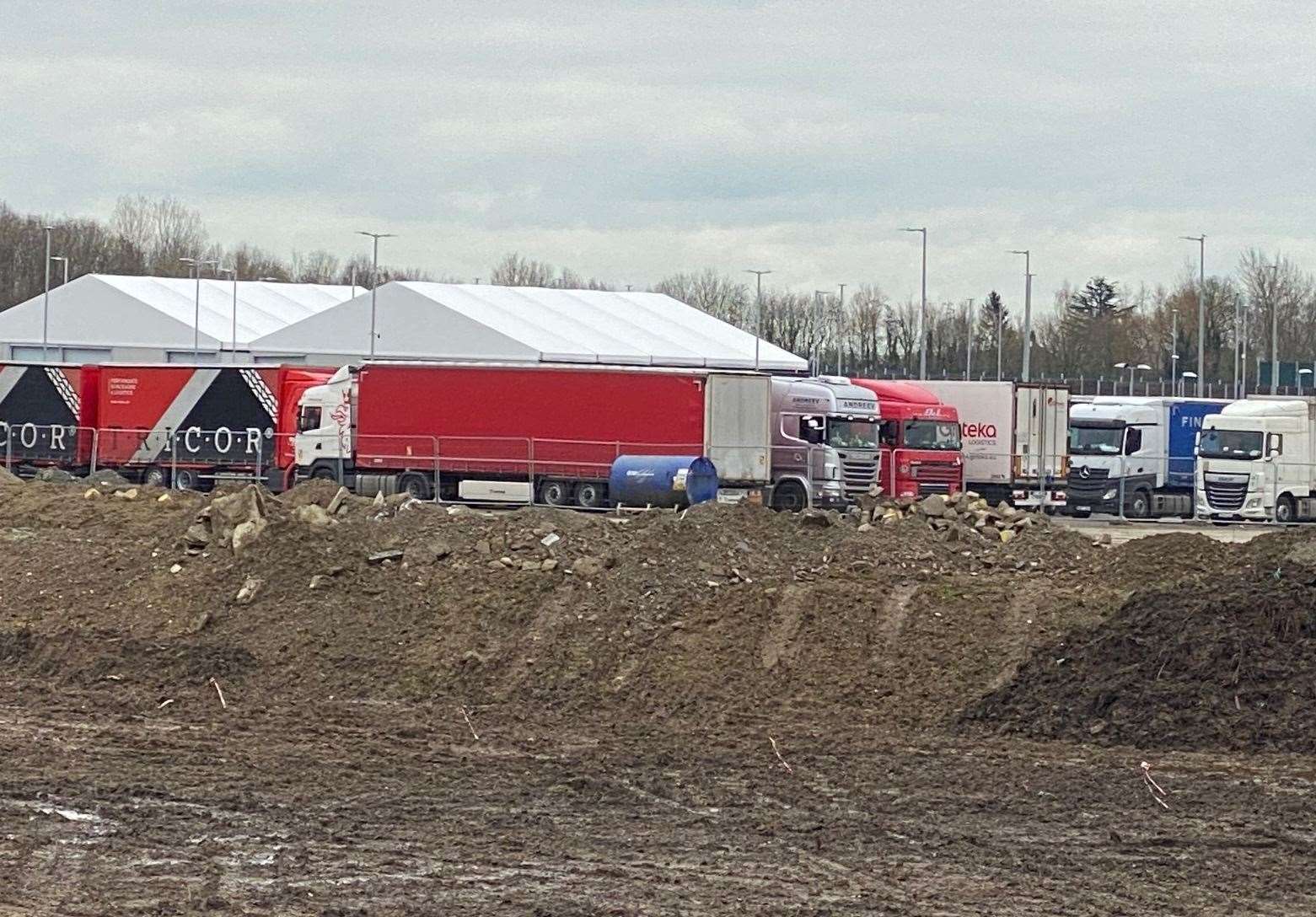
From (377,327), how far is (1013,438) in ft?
160

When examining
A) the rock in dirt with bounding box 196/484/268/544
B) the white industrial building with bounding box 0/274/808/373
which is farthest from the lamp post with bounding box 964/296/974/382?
the rock in dirt with bounding box 196/484/268/544

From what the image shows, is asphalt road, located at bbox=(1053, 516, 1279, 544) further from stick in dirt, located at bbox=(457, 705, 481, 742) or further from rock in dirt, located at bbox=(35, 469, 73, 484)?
stick in dirt, located at bbox=(457, 705, 481, 742)

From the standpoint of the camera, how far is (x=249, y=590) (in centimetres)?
2064

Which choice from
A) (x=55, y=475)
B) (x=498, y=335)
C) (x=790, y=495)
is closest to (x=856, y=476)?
(x=790, y=495)

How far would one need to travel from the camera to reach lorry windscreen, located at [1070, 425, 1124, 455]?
4769 cm

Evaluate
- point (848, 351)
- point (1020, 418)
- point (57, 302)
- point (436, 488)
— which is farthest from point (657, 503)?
point (848, 351)

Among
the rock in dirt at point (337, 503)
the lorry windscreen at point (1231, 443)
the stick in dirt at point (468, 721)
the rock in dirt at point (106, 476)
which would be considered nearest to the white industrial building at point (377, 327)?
the rock in dirt at point (106, 476)

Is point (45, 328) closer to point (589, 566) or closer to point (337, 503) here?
point (337, 503)

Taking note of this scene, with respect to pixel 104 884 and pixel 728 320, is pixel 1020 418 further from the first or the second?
pixel 728 320

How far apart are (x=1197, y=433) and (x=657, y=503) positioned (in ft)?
55.6

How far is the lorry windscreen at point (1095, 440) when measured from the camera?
156 ft

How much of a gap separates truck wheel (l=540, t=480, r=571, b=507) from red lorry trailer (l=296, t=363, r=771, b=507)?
0.09 feet

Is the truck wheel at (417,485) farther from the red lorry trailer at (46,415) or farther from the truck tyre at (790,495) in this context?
the red lorry trailer at (46,415)

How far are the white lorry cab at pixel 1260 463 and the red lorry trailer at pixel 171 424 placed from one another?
23.1 meters
